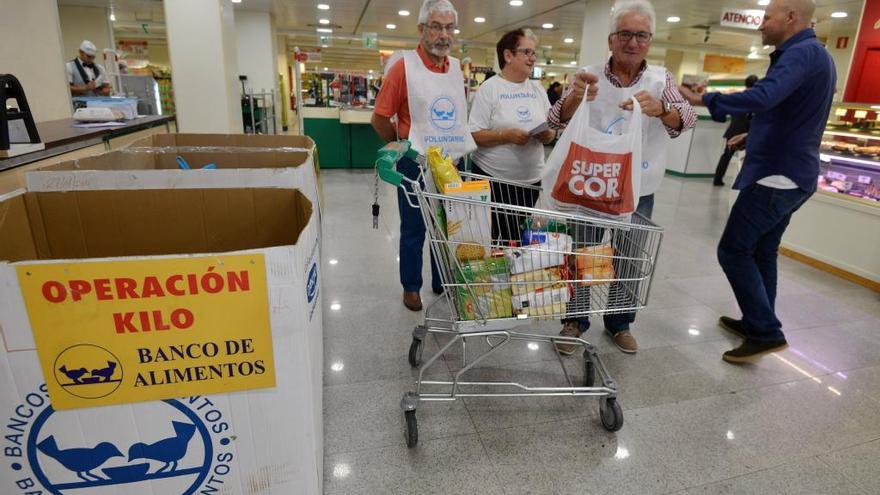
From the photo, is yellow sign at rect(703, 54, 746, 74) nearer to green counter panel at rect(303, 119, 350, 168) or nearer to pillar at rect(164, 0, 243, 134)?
green counter panel at rect(303, 119, 350, 168)

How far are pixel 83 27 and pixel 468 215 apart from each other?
1216 centimetres

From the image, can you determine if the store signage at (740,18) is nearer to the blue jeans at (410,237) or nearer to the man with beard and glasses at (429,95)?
the man with beard and glasses at (429,95)

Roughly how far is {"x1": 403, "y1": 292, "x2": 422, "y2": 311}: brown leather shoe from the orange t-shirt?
986 mm

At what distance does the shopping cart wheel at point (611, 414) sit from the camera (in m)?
1.84

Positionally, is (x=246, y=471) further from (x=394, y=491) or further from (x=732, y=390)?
(x=732, y=390)

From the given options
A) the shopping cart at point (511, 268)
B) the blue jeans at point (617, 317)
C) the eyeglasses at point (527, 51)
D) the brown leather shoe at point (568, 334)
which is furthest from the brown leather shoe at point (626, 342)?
the eyeglasses at point (527, 51)

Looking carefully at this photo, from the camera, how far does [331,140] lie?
764 cm

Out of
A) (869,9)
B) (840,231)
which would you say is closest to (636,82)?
(840,231)

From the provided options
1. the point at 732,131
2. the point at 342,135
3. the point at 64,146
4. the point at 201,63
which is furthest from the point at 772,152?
the point at 342,135

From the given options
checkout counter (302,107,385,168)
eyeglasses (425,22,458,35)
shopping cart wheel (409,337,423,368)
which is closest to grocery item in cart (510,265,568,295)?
shopping cart wheel (409,337,423,368)

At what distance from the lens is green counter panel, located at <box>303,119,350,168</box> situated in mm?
7457

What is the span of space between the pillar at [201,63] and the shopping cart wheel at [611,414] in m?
5.17

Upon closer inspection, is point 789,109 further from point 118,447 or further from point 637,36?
point 118,447

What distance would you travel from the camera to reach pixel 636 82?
82.8 inches
